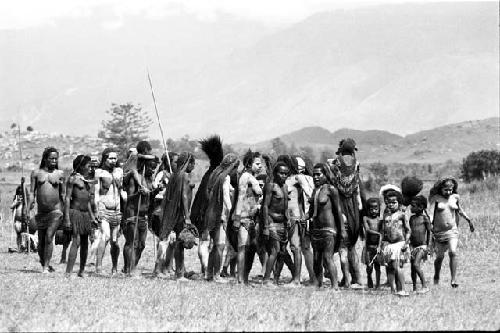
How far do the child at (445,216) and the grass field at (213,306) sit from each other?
64 cm

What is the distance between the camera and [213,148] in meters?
16.7

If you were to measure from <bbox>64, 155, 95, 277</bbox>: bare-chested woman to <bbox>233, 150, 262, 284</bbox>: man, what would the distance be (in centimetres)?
234

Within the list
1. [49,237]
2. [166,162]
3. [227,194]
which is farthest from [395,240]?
[49,237]

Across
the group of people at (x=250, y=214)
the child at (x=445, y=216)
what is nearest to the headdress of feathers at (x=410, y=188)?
the group of people at (x=250, y=214)

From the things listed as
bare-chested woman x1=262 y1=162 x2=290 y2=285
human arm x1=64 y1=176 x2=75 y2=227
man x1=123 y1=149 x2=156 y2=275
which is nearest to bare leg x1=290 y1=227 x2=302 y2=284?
bare-chested woman x1=262 y1=162 x2=290 y2=285

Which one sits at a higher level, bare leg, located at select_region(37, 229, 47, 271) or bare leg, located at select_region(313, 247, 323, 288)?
bare leg, located at select_region(37, 229, 47, 271)

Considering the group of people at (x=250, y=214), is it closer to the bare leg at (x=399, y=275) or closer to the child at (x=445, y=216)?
the child at (x=445, y=216)

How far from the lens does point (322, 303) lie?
11.8m

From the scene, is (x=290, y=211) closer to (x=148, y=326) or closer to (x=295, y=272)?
(x=295, y=272)

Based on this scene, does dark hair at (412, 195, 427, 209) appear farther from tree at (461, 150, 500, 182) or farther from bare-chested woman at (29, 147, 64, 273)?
tree at (461, 150, 500, 182)

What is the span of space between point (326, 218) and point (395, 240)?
1138 mm

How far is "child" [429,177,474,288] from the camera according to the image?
654 inches

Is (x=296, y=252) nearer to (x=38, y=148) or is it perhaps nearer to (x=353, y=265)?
(x=353, y=265)

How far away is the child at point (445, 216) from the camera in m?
16.6
